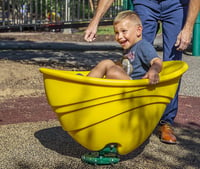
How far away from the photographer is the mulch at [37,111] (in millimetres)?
4924

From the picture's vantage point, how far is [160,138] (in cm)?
422

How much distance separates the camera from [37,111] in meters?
5.30

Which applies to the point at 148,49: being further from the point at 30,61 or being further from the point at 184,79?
the point at 30,61

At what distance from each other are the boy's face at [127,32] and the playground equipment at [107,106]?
0.47 m

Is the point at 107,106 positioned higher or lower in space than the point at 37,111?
higher

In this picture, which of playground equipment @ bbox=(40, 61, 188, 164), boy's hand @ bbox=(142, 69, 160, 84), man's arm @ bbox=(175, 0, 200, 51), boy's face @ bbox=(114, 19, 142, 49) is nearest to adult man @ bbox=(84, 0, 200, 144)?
man's arm @ bbox=(175, 0, 200, 51)

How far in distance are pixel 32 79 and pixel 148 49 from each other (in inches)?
150

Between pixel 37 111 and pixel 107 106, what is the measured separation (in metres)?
2.28

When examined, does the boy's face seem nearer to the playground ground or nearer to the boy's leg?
the boy's leg

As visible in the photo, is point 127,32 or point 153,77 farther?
point 127,32

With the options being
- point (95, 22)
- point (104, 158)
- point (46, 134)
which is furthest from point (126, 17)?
point (46, 134)

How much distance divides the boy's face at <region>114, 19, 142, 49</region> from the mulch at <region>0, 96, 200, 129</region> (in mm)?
1474

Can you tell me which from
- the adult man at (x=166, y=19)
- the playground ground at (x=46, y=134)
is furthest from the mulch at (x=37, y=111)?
the adult man at (x=166, y=19)

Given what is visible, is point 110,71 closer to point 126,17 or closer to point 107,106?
point 107,106
